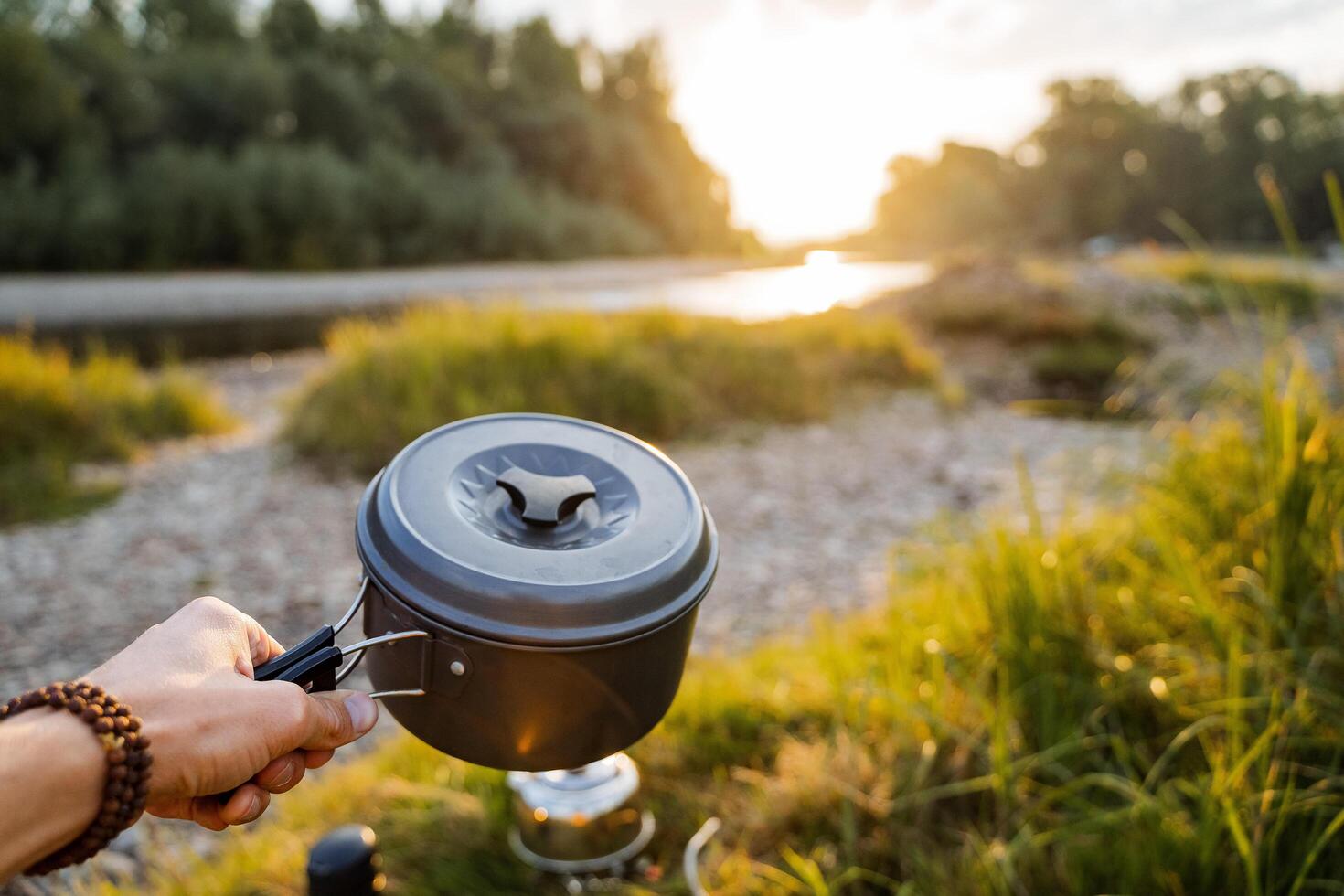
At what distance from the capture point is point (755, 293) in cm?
2419

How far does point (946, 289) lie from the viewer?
1383cm

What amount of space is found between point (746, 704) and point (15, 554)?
391cm

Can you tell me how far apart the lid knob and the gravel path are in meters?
2.20

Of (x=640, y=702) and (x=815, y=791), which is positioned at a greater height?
(x=640, y=702)

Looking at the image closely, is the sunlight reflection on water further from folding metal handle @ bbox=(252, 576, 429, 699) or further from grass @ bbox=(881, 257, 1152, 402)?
folding metal handle @ bbox=(252, 576, 429, 699)

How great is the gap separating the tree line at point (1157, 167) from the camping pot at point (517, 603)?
4542 cm

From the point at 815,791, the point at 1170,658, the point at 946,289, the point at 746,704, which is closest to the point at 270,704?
the point at 815,791

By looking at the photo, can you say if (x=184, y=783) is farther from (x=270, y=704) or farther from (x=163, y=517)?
(x=163, y=517)

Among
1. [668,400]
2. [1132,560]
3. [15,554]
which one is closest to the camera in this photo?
[1132,560]

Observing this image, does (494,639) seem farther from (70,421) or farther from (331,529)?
(70,421)

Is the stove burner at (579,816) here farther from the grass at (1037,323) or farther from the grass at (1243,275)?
the grass at (1243,275)

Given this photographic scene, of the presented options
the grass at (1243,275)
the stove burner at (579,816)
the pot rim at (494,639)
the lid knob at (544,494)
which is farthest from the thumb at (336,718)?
the grass at (1243,275)

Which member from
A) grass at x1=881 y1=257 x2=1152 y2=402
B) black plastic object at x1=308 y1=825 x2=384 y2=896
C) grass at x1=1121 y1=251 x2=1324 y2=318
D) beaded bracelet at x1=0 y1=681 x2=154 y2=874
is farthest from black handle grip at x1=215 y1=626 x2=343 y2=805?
grass at x1=1121 y1=251 x2=1324 y2=318

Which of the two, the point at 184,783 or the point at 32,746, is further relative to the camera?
the point at 184,783
